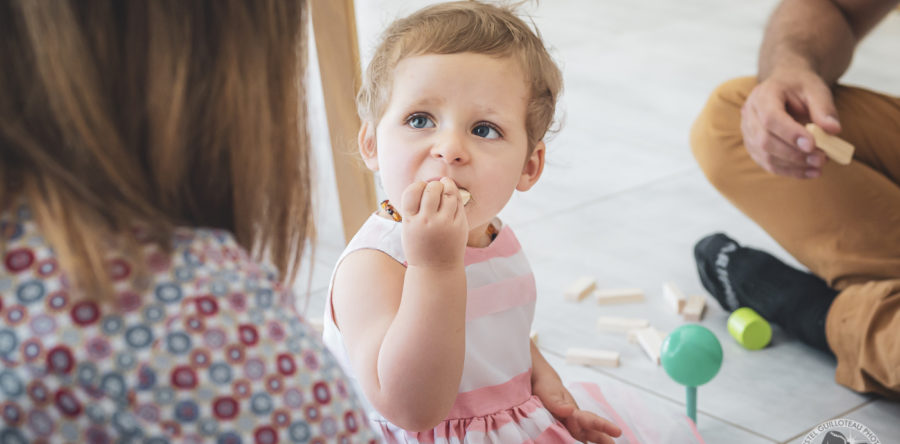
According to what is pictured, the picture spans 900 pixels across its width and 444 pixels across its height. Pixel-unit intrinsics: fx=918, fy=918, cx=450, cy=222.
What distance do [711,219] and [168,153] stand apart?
5.25 ft

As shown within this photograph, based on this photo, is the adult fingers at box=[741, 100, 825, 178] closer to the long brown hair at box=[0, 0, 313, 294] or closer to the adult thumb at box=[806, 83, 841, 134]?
the adult thumb at box=[806, 83, 841, 134]

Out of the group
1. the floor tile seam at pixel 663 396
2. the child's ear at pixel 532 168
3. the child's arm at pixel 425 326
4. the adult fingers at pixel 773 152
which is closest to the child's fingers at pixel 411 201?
the child's arm at pixel 425 326

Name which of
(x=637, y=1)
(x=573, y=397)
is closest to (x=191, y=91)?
Answer: (x=573, y=397)

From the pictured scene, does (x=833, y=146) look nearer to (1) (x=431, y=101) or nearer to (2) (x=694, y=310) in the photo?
(2) (x=694, y=310)

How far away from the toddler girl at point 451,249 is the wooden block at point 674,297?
1.93 ft

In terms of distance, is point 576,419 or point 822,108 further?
point 822,108

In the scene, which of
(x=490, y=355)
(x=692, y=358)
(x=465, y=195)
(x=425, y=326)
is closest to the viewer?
(x=425, y=326)

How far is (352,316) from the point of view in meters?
0.89

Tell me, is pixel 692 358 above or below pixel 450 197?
below

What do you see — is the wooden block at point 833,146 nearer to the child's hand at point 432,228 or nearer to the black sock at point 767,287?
the black sock at point 767,287

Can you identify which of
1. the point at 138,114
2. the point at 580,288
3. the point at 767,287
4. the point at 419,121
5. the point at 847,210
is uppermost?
the point at 138,114

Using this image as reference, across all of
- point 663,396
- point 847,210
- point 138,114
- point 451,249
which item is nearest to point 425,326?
point 451,249

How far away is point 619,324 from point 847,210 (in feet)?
1.41

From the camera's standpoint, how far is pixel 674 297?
5.31ft
